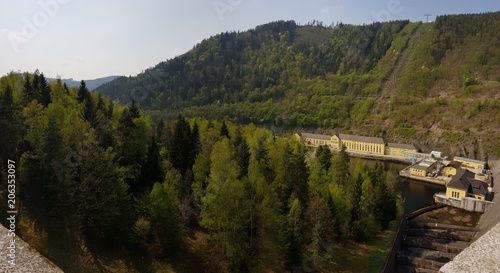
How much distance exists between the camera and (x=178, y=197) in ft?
76.0

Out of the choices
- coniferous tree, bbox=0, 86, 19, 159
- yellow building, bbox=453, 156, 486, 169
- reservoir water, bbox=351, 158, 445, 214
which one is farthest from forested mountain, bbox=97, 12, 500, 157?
coniferous tree, bbox=0, 86, 19, 159

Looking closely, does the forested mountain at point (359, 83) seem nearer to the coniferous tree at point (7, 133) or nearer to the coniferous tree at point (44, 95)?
the coniferous tree at point (44, 95)

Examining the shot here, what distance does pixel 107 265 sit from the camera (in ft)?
58.0

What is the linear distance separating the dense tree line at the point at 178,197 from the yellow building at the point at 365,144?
156 feet

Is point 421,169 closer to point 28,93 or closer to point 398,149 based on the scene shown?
point 398,149


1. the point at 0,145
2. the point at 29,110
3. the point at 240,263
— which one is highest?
the point at 29,110

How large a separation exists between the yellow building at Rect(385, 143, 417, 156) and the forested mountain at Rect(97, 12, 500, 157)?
7.75 meters

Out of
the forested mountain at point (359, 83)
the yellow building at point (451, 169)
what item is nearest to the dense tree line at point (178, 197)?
the yellow building at point (451, 169)

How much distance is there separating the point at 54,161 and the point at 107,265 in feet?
22.0

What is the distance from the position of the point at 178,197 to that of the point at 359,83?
10495cm

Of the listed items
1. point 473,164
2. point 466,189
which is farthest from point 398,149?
point 466,189

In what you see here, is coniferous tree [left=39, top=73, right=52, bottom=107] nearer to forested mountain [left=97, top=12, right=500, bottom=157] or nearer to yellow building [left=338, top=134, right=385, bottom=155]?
yellow building [left=338, top=134, right=385, bottom=155]

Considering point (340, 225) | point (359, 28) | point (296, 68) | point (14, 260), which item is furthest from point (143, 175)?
point (359, 28)

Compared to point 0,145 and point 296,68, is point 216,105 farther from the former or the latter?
point 0,145
